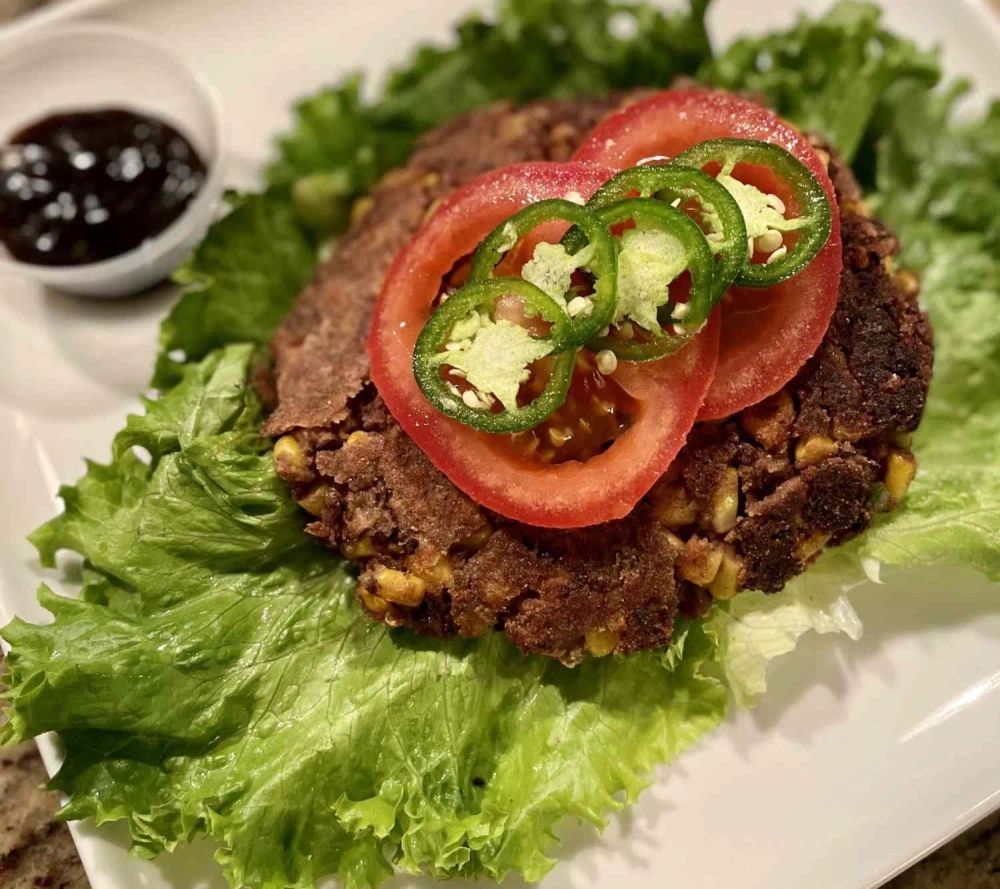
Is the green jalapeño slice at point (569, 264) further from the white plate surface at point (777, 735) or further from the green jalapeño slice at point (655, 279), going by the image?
the white plate surface at point (777, 735)

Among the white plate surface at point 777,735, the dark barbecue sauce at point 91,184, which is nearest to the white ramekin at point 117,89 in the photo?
the dark barbecue sauce at point 91,184

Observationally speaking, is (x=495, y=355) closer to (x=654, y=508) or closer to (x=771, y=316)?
(x=654, y=508)

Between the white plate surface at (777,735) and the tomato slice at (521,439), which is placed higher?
the tomato slice at (521,439)

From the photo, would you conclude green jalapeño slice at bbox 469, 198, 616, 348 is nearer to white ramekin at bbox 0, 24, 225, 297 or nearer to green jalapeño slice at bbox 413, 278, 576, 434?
green jalapeño slice at bbox 413, 278, 576, 434

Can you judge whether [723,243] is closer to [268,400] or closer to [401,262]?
[401,262]

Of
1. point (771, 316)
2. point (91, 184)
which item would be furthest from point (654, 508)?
point (91, 184)

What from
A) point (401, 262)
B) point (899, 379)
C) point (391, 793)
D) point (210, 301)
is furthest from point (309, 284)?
point (899, 379)

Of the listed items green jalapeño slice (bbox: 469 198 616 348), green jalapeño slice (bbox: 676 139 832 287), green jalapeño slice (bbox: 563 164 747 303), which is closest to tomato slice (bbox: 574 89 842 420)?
green jalapeño slice (bbox: 676 139 832 287)
